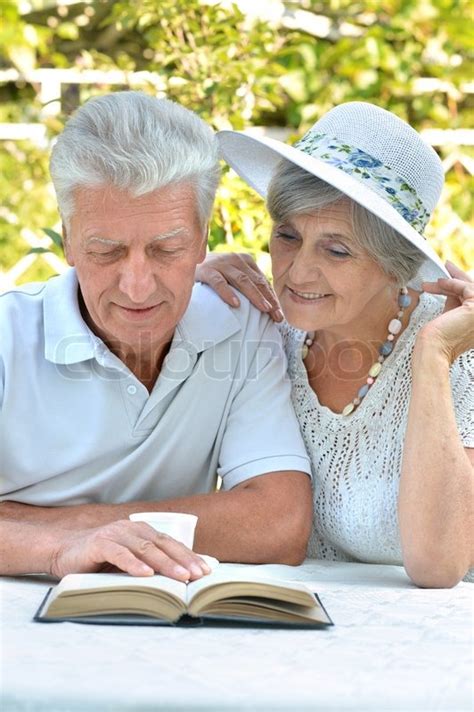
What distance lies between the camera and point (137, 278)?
2.63 meters

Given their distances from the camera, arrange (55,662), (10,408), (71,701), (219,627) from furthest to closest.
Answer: (10,408), (219,627), (55,662), (71,701)

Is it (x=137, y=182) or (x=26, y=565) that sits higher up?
(x=137, y=182)

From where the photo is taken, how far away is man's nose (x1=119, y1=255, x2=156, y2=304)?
2.63 m

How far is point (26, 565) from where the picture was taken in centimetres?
255

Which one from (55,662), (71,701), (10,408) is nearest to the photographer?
(71,701)

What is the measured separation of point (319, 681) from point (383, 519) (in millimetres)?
1311

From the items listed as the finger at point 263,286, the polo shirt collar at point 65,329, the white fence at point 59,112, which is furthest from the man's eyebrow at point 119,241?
the white fence at point 59,112

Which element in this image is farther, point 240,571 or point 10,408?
A: point 10,408

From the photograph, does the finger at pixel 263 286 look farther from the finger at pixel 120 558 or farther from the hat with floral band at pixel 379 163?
the finger at pixel 120 558

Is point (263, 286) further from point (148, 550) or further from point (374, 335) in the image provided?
point (148, 550)

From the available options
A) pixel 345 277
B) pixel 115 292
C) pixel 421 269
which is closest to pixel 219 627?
pixel 115 292

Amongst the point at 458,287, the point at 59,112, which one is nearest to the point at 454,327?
the point at 458,287

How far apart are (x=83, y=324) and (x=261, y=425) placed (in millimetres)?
526

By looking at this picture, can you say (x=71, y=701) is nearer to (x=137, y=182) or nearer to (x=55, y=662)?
(x=55, y=662)
